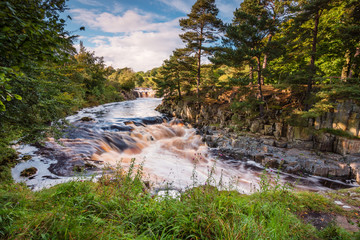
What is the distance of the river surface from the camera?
6377 mm

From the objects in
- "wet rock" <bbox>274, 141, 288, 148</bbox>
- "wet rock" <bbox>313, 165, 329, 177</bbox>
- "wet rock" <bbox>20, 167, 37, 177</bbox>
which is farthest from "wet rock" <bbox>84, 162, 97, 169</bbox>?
"wet rock" <bbox>313, 165, 329, 177</bbox>

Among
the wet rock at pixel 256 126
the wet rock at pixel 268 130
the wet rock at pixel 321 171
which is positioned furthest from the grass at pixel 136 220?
the wet rock at pixel 256 126

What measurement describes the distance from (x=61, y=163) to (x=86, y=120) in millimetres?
9164

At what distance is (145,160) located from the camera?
30.0 ft

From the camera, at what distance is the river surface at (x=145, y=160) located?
6377mm

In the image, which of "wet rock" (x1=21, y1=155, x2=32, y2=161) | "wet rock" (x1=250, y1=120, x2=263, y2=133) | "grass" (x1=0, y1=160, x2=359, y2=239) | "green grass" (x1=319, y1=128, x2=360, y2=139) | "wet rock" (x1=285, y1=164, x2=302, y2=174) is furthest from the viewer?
"wet rock" (x1=250, y1=120, x2=263, y2=133)

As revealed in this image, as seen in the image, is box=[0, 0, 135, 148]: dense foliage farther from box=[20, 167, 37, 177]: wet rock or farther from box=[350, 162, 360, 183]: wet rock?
box=[350, 162, 360, 183]: wet rock

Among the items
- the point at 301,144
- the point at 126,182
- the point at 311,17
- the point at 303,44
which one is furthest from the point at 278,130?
the point at 126,182

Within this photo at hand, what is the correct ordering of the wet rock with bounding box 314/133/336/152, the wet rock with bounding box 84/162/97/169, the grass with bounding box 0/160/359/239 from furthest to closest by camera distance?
the wet rock with bounding box 314/133/336/152, the wet rock with bounding box 84/162/97/169, the grass with bounding box 0/160/359/239

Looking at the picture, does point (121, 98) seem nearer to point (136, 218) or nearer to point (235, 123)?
point (235, 123)

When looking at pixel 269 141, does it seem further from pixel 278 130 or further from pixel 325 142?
pixel 325 142

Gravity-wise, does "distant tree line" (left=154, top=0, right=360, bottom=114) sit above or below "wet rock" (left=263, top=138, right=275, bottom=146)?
above

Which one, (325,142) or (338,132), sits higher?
(338,132)

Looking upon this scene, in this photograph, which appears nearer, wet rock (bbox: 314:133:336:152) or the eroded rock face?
the eroded rock face
